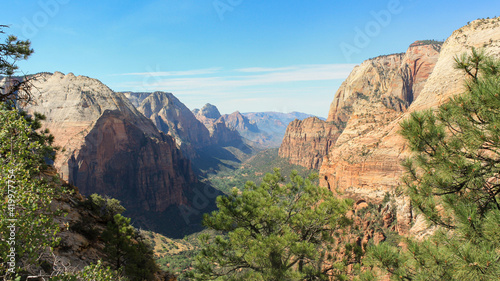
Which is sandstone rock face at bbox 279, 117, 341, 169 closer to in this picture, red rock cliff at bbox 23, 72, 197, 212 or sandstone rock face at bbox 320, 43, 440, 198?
sandstone rock face at bbox 320, 43, 440, 198

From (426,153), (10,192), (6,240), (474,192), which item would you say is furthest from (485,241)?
(10,192)

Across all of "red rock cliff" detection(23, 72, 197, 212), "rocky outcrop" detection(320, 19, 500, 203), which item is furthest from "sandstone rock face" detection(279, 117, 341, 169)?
"red rock cliff" detection(23, 72, 197, 212)

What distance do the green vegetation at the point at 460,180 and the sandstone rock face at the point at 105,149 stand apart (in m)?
90.4

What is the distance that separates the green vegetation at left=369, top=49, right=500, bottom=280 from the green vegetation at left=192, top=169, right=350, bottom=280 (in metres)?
3.29

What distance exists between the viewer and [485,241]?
4.84 meters

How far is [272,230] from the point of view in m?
11.2

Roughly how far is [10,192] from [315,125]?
6066 inches

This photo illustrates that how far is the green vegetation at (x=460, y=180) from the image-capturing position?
4.77 m

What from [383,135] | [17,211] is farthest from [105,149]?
[17,211]

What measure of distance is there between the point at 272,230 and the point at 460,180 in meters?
7.36

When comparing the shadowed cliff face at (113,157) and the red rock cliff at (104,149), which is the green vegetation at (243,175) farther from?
the red rock cliff at (104,149)

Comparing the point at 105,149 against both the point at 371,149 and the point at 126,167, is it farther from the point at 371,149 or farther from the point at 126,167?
the point at 371,149

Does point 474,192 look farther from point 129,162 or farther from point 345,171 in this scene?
point 129,162

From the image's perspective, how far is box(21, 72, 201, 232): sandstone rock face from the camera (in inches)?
3103
